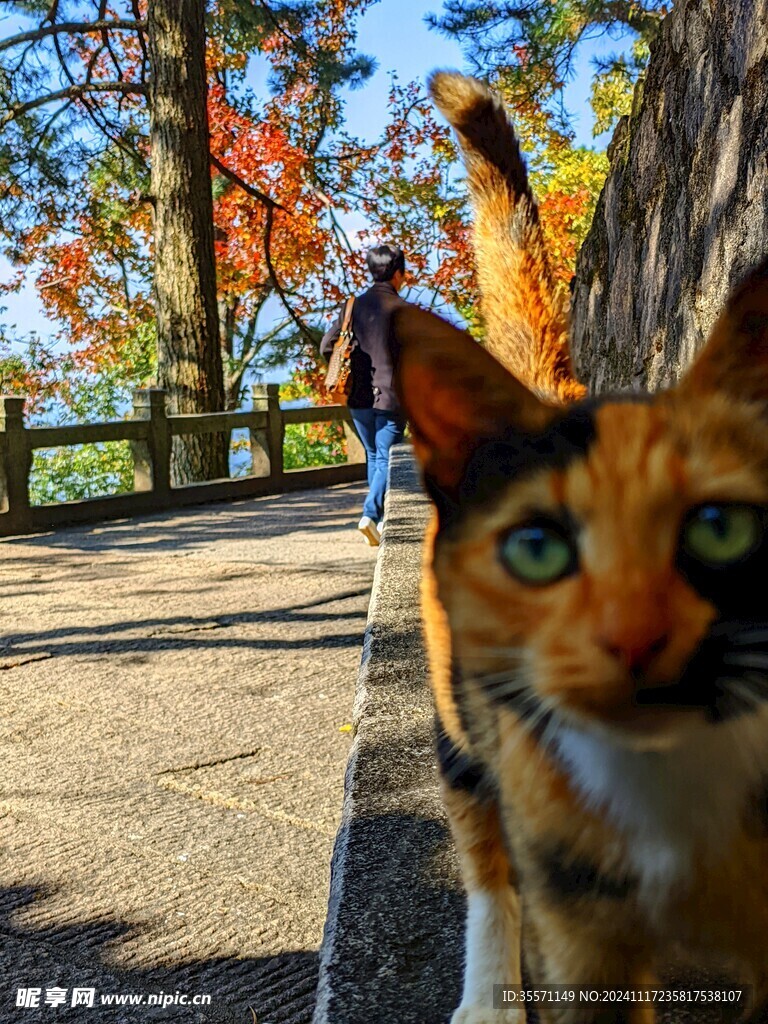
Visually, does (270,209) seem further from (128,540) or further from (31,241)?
(128,540)

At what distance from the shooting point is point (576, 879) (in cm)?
80

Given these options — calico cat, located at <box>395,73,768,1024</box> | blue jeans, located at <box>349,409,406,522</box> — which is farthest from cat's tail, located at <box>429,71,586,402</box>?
blue jeans, located at <box>349,409,406,522</box>

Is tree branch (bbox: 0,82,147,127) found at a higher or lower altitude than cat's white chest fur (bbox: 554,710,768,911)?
higher

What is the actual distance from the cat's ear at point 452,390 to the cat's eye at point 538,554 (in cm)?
7

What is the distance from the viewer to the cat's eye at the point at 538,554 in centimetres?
72

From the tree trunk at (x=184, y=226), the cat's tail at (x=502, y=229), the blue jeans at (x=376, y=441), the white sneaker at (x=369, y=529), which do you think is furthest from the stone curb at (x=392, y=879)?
the tree trunk at (x=184, y=226)

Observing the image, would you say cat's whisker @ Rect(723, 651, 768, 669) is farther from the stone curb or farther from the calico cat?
the stone curb

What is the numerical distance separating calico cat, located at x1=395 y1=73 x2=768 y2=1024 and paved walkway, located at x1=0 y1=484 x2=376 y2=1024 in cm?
156

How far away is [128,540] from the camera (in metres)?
8.91

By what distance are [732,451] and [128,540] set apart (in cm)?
856

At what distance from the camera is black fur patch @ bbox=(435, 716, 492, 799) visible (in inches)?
→ 39.9

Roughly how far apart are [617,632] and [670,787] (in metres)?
0.13

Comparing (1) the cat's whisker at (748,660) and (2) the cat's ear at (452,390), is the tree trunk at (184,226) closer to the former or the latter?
(2) the cat's ear at (452,390)

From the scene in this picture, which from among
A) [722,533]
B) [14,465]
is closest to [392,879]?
[722,533]
